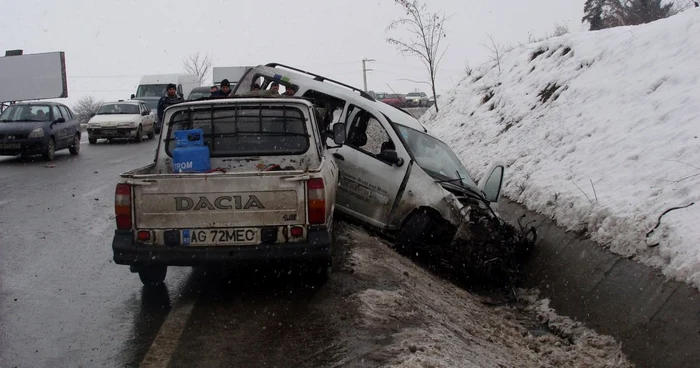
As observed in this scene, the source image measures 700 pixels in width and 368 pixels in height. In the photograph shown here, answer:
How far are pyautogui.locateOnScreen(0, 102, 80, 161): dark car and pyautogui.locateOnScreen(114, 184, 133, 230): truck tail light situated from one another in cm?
1388

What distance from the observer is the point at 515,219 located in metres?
10.3

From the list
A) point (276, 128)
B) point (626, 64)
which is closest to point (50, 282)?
point (276, 128)

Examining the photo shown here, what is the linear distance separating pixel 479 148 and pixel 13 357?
37.2 feet

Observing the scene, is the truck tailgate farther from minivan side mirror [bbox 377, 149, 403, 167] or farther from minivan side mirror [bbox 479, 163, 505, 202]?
minivan side mirror [bbox 479, 163, 505, 202]

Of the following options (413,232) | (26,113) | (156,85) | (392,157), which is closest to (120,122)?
(26,113)

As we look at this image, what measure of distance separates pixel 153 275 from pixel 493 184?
4.91 metres

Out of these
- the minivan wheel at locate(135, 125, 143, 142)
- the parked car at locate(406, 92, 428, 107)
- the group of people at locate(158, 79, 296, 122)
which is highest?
the group of people at locate(158, 79, 296, 122)

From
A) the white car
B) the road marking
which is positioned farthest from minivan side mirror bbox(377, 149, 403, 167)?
the white car

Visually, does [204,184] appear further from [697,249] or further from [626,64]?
[626,64]

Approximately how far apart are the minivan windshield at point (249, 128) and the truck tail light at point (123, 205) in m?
1.34

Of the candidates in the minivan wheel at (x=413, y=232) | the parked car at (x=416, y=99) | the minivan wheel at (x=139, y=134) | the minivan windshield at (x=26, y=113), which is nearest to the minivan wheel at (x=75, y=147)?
the minivan windshield at (x=26, y=113)

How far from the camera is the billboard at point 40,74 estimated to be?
36312 mm

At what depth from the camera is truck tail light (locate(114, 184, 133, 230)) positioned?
622 cm

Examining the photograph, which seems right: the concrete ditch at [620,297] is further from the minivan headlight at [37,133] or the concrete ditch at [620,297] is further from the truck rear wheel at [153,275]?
the minivan headlight at [37,133]
